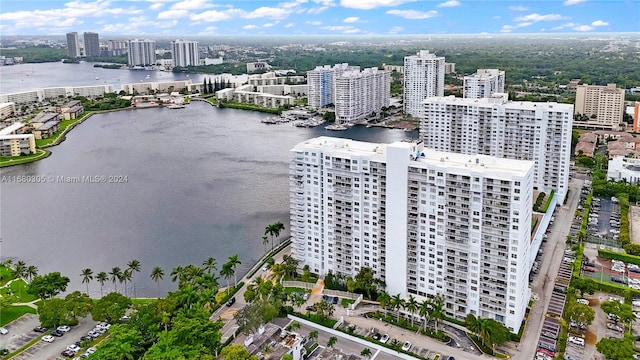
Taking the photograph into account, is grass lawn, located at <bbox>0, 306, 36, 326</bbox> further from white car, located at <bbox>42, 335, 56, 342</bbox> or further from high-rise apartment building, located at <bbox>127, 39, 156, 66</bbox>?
high-rise apartment building, located at <bbox>127, 39, 156, 66</bbox>

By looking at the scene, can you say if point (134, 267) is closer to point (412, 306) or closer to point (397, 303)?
point (397, 303)

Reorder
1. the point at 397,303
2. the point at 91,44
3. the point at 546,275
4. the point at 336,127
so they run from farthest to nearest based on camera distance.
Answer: the point at 91,44 < the point at 336,127 < the point at 546,275 < the point at 397,303

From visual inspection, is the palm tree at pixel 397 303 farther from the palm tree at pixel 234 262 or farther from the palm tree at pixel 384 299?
the palm tree at pixel 234 262

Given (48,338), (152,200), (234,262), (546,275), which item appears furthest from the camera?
(152,200)

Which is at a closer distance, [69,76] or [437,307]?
[437,307]

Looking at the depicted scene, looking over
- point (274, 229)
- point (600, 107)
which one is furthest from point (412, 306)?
point (600, 107)

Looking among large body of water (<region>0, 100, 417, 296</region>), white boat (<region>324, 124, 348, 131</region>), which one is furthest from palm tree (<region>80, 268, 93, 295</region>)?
white boat (<region>324, 124, 348, 131</region>)

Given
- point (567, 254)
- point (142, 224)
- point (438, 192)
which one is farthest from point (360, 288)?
point (142, 224)

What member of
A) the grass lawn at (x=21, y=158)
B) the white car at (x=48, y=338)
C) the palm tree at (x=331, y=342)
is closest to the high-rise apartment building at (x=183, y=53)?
the grass lawn at (x=21, y=158)
